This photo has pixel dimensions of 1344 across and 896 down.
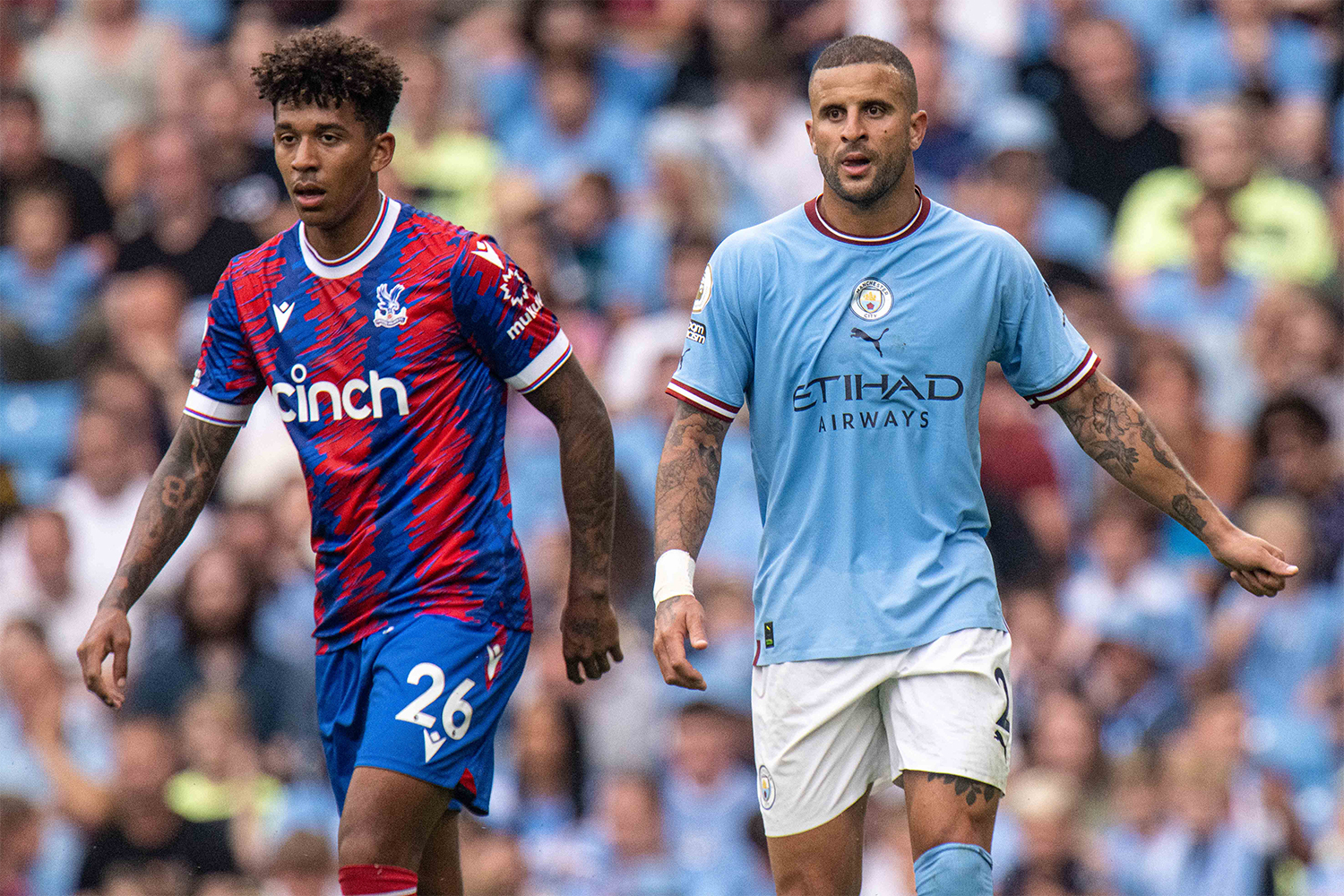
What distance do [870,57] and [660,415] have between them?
518cm

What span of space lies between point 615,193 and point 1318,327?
423 centimetres

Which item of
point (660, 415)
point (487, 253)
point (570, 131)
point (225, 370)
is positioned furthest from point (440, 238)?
point (570, 131)

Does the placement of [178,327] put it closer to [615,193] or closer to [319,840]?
[615,193]

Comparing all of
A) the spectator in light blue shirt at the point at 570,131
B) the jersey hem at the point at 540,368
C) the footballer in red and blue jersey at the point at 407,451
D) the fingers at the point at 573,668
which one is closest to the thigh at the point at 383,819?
the footballer in red and blue jersey at the point at 407,451

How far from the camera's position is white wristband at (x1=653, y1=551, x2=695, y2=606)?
16.3 feet

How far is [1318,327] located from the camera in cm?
1031

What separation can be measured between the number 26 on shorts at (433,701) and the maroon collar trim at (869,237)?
1654mm

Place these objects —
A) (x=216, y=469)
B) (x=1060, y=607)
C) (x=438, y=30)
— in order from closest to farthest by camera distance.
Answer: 1. (x=216, y=469)
2. (x=1060, y=607)
3. (x=438, y=30)

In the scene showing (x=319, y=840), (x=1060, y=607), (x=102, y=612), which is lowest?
(x=319, y=840)

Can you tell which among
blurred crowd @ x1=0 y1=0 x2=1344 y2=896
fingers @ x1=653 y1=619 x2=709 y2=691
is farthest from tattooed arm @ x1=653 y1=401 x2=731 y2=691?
blurred crowd @ x1=0 y1=0 x2=1344 y2=896

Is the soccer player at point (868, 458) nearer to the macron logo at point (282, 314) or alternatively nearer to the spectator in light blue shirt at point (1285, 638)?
the macron logo at point (282, 314)

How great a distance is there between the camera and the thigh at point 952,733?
496 cm

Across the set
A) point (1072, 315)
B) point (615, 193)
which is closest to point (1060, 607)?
point (1072, 315)

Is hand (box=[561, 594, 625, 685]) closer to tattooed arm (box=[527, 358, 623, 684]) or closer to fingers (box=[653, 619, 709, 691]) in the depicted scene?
tattooed arm (box=[527, 358, 623, 684])
